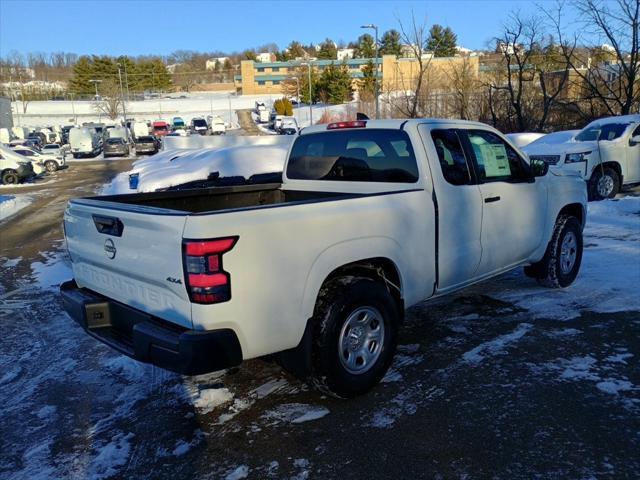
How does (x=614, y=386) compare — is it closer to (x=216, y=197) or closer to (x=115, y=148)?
(x=216, y=197)

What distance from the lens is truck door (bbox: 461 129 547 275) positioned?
4.96 m

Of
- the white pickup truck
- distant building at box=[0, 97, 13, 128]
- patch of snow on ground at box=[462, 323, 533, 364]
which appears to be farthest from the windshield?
distant building at box=[0, 97, 13, 128]

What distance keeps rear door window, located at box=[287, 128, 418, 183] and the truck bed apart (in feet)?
0.63

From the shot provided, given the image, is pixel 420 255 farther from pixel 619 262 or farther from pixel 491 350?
pixel 619 262

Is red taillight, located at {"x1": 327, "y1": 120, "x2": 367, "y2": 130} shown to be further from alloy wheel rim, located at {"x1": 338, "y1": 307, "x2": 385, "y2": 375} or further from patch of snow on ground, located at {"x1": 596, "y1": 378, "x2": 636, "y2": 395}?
patch of snow on ground, located at {"x1": 596, "y1": 378, "x2": 636, "y2": 395}

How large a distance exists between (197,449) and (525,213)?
381 cm

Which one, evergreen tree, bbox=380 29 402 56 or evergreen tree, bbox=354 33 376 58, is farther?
evergreen tree, bbox=354 33 376 58

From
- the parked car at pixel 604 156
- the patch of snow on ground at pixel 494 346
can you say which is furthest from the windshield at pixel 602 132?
the patch of snow on ground at pixel 494 346

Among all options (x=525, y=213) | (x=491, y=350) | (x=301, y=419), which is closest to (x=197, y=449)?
(x=301, y=419)

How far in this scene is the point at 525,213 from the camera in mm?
5441

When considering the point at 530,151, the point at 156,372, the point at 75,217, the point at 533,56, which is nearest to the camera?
the point at 75,217

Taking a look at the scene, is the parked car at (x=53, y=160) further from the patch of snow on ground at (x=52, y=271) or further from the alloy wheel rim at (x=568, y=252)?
the alloy wheel rim at (x=568, y=252)

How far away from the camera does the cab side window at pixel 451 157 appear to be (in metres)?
4.58

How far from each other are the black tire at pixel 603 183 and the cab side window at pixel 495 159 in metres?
8.72
